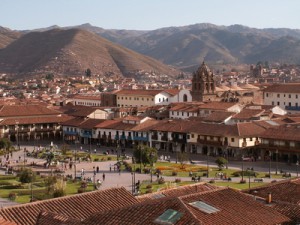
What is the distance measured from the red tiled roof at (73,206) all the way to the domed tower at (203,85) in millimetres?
75221

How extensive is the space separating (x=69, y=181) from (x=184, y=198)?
99.2 feet

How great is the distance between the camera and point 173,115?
8519 centimetres

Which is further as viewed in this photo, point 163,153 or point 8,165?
point 163,153

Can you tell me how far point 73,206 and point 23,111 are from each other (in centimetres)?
6438

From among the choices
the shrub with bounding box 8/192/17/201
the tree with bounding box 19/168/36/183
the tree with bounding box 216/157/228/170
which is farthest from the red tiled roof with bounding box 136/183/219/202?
the tree with bounding box 216/157/228/170

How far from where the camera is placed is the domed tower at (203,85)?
98062 mm

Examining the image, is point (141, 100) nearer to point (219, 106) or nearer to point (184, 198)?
point (219, 106)

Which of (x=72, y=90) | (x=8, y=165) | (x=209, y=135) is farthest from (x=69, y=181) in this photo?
(x=72, y=90)

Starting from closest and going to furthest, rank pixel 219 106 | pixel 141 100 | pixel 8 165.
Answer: pixel 8 165
pixel 219 106
pixel 141 100

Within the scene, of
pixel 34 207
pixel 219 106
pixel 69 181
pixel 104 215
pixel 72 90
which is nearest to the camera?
pixel 104 215

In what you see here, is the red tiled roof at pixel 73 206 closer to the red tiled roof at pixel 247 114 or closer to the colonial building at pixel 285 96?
the red tiled roof at pixel 247 114

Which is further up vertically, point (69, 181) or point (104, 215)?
point (104, 215)

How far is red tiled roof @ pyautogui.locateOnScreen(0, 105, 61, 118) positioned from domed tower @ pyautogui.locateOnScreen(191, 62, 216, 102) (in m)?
23.9

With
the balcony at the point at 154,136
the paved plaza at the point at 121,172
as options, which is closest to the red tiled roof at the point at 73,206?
the paved plaza at the point at 121,172
